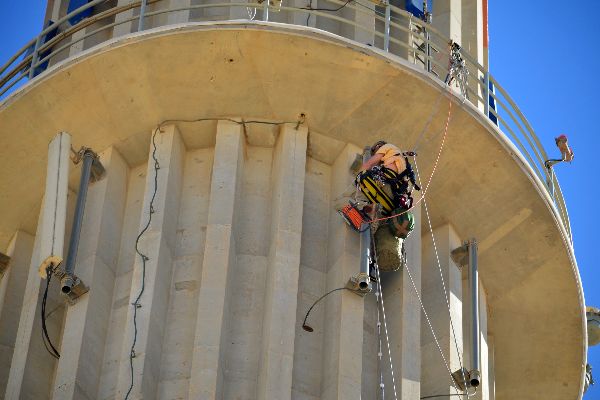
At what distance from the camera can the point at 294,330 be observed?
33.8 m

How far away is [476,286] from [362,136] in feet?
10.6

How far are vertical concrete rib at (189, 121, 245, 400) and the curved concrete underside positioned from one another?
0.66 m

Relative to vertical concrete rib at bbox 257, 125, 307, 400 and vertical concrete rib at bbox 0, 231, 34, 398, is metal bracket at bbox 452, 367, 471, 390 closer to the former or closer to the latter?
vertical concrete rib at bbox 257, 125, 307, 400

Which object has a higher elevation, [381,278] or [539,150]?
[539,150]

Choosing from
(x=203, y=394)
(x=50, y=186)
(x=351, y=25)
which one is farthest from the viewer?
(x=351, y=25)

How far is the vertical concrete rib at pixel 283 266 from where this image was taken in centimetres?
3319

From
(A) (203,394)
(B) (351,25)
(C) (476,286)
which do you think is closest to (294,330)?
(A) (203,394)

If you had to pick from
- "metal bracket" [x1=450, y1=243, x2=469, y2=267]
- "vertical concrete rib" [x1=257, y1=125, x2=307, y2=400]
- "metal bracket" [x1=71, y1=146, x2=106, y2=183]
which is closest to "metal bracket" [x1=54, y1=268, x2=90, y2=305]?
"metal bracket" [x1=71, y1=146, x2=106, y2=183]

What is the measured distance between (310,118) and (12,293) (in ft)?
19.7

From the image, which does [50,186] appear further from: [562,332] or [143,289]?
[562,332]

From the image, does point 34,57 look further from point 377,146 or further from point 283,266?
point 377,146

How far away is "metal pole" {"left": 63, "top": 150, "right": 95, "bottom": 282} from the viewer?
114 feet

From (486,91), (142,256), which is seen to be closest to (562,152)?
(486,91)

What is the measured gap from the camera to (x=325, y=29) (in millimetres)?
37688
